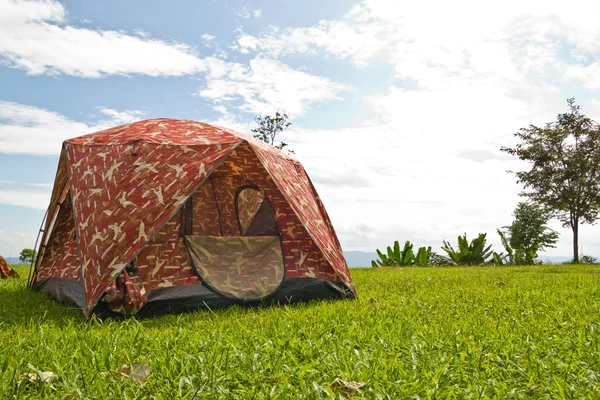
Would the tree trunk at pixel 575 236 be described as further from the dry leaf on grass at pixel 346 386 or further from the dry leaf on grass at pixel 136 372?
the dry leaf on grass at pixel 136 372

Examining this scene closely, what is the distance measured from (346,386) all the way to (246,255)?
3.30 m

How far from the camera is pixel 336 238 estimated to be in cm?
648

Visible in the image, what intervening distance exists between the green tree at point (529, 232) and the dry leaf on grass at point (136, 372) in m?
16.2

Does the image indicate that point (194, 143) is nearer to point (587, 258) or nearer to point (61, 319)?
point (61, 319)

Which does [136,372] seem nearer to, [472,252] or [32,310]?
[32,310]

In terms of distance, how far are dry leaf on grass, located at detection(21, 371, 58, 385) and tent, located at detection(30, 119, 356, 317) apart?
6.16 feet

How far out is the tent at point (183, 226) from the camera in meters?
4.60

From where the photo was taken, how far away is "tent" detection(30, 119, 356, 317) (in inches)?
181

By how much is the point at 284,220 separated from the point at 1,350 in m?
3.34

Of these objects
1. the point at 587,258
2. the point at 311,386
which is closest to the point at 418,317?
the point at 311,386

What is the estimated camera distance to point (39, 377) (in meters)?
2.43

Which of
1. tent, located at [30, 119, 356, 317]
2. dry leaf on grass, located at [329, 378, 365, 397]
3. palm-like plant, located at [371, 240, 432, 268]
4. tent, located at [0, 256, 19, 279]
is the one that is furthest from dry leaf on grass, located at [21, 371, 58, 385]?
palm-like plant, located at [371, 240, 432, 268]

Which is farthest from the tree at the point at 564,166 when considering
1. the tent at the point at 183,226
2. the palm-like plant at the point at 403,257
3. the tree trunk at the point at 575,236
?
the tent at the point at 183,226

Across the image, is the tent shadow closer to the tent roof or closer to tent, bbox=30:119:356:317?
tent, bbox=30:119:356:317
